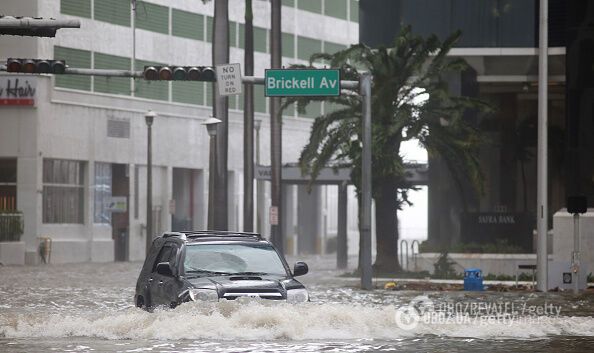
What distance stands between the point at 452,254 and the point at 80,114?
27.3 meters

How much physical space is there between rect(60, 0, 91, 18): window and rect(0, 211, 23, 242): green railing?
33.2 feet

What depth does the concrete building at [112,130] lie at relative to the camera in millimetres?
69812

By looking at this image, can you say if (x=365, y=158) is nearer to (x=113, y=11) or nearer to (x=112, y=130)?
(x=112, y=130)

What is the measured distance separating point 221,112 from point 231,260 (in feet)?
97.8

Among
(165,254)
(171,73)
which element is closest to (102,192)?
(171,73)

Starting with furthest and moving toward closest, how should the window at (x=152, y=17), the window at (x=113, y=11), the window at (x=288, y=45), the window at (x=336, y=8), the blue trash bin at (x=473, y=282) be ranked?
the window at (x=336, y=8)
the window at (x=288, y=45)
the window at (x=152, y=17)
the window at (x=113, y=11)
the blue trash bin at (x=473, y=282)

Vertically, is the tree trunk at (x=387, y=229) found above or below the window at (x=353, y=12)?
below

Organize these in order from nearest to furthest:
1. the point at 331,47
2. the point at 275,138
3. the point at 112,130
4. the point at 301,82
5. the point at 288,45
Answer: the point at 301,82 < the point at 275,138 < the point at 112,130 < the point at 288,45 < the point at 331,47

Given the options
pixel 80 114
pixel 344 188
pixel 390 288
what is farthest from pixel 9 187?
pixel 390 288

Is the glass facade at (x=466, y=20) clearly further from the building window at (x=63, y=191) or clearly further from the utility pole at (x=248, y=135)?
the building window at (x=63, y=191)

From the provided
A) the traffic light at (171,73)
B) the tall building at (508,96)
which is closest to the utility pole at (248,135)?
the tall building at (508,96)

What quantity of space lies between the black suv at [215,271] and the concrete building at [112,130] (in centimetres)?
4605

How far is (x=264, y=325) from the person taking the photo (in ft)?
71.1

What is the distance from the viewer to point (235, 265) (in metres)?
22.8
